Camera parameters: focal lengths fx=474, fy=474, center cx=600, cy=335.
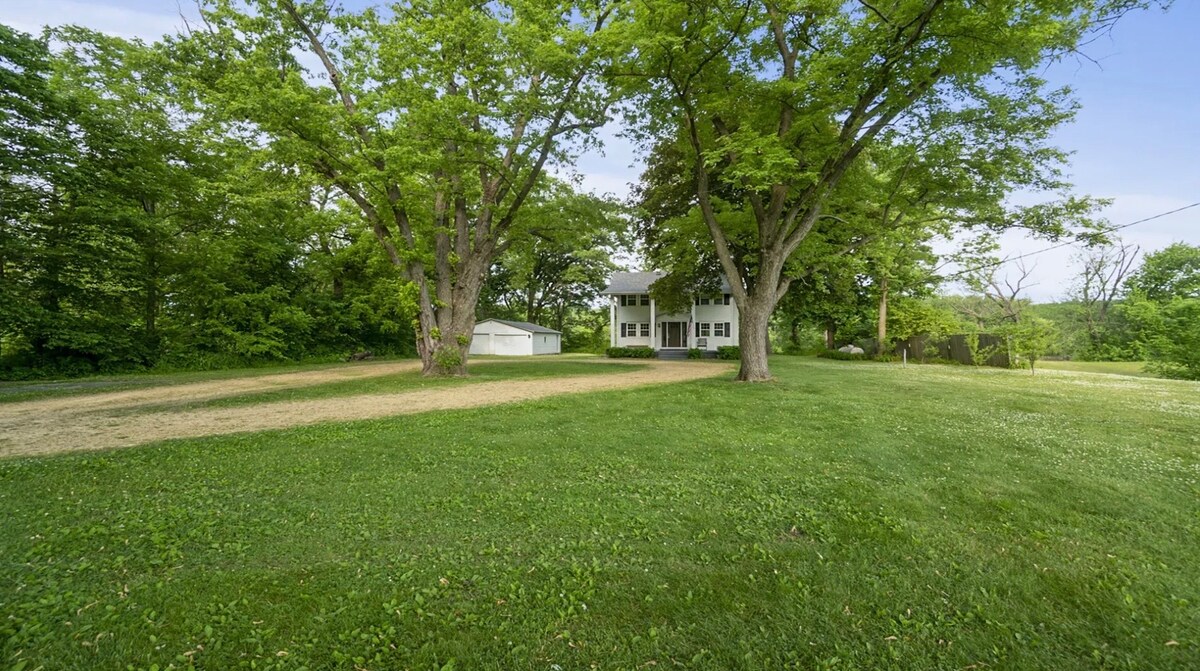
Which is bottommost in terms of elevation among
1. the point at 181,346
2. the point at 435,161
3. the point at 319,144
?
the point at 181,346

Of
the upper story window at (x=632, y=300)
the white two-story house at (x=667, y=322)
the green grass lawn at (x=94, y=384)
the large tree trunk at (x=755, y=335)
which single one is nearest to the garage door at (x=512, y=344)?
the white two-story house at (x=667, y=322)

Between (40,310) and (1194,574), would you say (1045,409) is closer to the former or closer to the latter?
(1194,574)

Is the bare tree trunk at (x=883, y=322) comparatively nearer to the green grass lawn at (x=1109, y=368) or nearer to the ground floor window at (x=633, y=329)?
the green grass lawn at (x=1109, y=368)

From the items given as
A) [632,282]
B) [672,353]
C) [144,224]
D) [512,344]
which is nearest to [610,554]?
[144,224]

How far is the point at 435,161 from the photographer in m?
12.8

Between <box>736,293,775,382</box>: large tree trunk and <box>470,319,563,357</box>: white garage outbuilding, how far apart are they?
2542 centimetres

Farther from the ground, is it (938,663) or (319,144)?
(319,144)

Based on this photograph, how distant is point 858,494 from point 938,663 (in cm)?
225

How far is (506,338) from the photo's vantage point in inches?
1449

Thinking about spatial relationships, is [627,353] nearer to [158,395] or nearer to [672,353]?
[672,353]

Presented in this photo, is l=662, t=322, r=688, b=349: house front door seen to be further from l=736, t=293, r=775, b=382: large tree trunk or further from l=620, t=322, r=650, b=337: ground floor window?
l=736, t=293, r=775, b=382: large tree trunk

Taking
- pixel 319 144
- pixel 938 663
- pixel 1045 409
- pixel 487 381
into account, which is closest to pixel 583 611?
pixel 938 663

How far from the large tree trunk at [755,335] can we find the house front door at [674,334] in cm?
1880

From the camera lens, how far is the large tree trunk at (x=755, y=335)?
41.3ft
